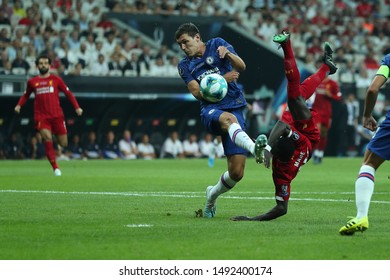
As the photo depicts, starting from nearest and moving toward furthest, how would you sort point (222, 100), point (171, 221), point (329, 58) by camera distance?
point (171, 221), point (222, 100), point (329, 58)

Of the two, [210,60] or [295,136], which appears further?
[210,60]

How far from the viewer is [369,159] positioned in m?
10.2

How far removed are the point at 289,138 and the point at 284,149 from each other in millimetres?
160

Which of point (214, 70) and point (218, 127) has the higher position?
point (214, 70)

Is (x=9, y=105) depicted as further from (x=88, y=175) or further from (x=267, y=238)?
(x=267, y=238)

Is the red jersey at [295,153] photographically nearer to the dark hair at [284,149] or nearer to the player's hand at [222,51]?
the dark hair at [284,149]

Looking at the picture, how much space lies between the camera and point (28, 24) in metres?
32.1

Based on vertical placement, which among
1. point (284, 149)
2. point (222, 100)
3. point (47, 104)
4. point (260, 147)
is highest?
point (222, 100)

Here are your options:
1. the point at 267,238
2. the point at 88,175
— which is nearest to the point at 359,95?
the point at 88,175

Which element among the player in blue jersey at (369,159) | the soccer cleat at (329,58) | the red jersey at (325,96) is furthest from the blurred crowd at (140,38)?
the player in blue jersey at (369,159)

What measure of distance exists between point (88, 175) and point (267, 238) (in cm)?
1237

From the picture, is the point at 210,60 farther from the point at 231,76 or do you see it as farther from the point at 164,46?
the point at 164,46

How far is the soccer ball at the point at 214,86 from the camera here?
1167 centimetres

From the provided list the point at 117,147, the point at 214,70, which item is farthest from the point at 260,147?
the point at 117,147
